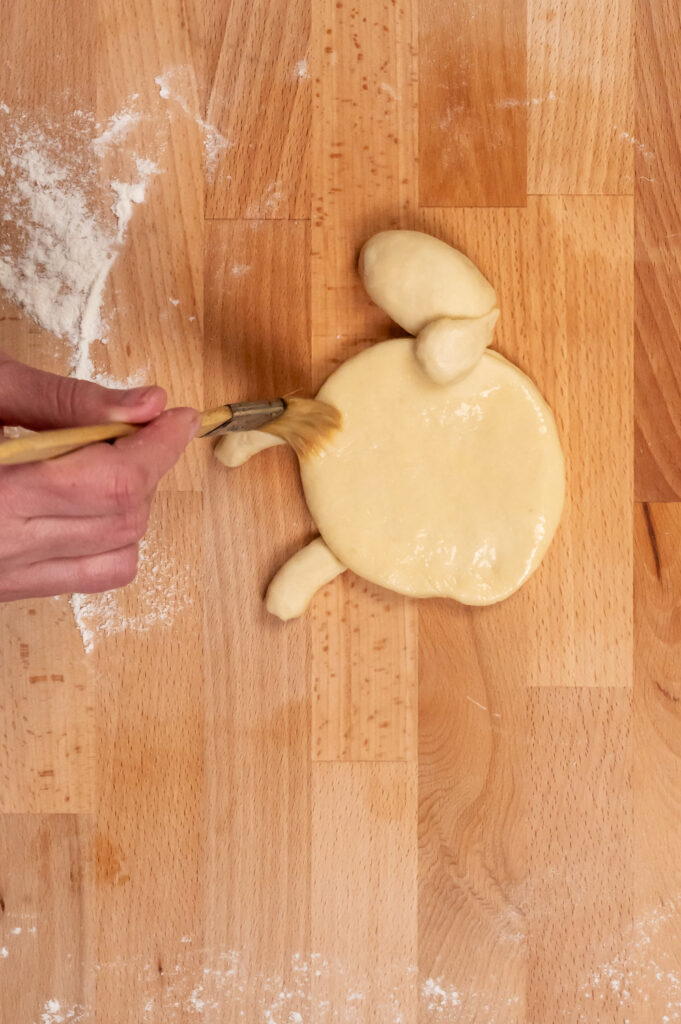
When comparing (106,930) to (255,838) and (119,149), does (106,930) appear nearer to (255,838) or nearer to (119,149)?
(255,838)

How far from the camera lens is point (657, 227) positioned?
2.12 feet

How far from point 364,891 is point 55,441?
458 mm

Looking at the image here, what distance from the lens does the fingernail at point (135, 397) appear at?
18.0 inches

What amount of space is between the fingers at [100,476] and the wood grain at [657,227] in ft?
1.24

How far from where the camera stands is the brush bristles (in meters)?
0.61

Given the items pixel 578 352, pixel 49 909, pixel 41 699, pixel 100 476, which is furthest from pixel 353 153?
pixel 49 909

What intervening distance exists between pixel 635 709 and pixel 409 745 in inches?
7.1

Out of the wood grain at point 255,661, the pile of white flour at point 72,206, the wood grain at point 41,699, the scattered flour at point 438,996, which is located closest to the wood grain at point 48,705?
the wood grain at point 41,699

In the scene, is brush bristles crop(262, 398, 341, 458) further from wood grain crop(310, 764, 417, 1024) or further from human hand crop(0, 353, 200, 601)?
wood grain crop(310, 764, 417, 1024)

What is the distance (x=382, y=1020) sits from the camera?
68 centimetres

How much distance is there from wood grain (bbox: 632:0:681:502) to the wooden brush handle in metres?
0.40

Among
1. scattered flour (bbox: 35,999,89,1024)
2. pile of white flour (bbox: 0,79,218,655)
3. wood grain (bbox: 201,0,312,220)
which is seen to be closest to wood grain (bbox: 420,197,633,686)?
wood grain (bbox: 201,0,312,220)

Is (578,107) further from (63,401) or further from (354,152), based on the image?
(63,401)

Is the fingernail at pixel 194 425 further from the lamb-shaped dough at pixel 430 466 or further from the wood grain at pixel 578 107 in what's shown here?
the wood grain at pixel 578 107
